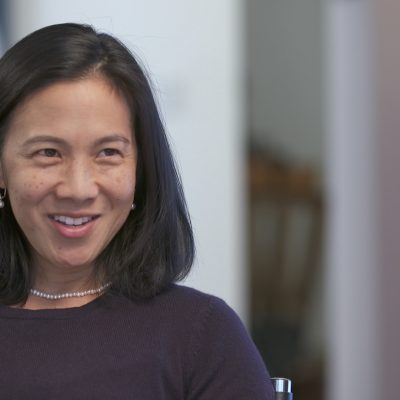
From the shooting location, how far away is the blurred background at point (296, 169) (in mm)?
3752

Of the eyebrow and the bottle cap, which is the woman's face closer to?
the eyebrow

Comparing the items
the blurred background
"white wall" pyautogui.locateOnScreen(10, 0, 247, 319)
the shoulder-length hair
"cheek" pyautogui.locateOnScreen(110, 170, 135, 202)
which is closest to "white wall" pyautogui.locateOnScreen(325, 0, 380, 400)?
the blurred background

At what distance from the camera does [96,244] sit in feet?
4.98

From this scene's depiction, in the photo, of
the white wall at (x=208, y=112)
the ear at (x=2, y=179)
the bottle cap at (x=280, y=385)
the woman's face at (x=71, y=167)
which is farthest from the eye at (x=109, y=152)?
the white wall at (x=208, y=112)

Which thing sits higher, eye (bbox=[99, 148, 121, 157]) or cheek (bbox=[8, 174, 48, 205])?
eye (bbox=[99, 148, 121, 157])

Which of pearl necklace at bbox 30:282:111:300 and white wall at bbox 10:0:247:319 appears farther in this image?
white wall at bbox 10:0:247:319

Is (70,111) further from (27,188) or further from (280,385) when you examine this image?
(280,385)

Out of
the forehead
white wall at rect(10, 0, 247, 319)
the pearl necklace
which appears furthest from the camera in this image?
white wall at rect(10, 0, 247, 319)

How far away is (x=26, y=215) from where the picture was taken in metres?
1.51

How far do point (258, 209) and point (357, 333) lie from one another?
0.92 meters

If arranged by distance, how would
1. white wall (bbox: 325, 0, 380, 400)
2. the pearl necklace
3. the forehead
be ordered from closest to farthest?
the forehead < the pearl necklace < white wall (bbox: 325, 0, 380, 400)

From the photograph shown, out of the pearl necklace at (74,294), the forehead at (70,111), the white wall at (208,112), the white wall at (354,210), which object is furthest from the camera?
the white wall at (354,210)

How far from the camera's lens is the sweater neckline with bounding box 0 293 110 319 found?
152cm

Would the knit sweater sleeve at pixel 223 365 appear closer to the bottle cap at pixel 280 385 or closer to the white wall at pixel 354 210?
the bottle cap at pixel 280 385
